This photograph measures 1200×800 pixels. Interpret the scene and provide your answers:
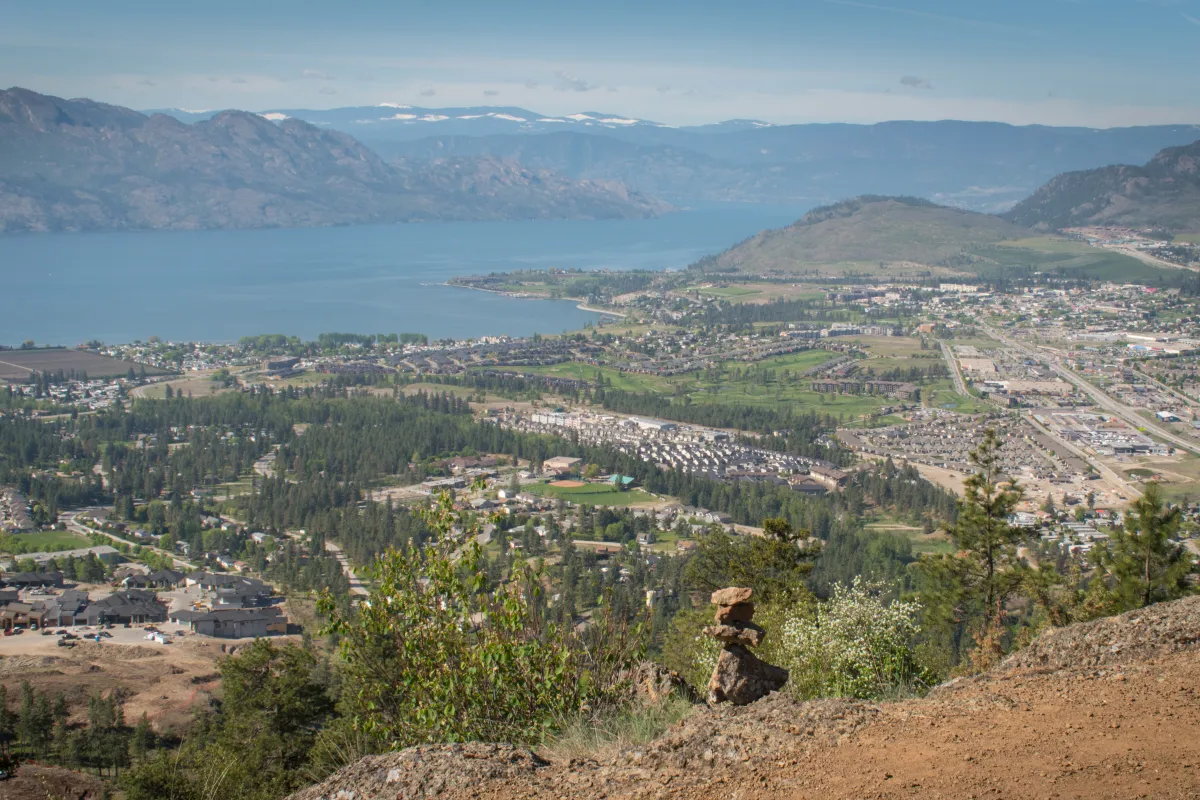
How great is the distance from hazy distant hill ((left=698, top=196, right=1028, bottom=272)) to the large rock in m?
89.8

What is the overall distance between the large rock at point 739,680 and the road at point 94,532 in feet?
70.4

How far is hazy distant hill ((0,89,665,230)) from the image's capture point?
159000mm

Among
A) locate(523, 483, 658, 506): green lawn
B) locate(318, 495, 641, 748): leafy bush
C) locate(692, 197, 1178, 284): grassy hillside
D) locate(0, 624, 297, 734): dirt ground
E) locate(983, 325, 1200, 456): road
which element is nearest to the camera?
locate(318, 495, 641, 748): leafy bush

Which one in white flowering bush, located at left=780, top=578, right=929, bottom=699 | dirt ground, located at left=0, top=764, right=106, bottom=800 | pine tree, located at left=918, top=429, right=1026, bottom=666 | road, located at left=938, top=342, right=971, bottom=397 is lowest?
road, located at left=938, top=342, right=971, bottom=397

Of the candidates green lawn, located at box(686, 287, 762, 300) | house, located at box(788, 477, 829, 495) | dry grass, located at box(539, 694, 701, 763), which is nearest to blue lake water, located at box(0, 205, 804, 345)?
green lawn, located at box(686, 287, 762, 300)

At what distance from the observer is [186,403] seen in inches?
1694

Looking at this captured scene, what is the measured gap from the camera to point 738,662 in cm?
655

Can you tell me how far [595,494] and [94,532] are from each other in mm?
13567

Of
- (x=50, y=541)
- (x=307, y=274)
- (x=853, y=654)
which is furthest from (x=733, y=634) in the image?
(x=307, y=274)

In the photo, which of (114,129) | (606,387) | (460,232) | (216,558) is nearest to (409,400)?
(606,387)

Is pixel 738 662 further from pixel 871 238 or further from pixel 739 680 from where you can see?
pixel 871 238

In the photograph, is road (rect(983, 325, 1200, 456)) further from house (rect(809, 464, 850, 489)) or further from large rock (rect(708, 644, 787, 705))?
large rock (rect(708, 644, 787, 705))

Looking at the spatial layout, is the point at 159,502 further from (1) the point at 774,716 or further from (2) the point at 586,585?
(1) the point at 774,716

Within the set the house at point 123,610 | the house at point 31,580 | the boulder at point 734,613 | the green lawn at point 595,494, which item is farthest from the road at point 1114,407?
the house at point 31,580
